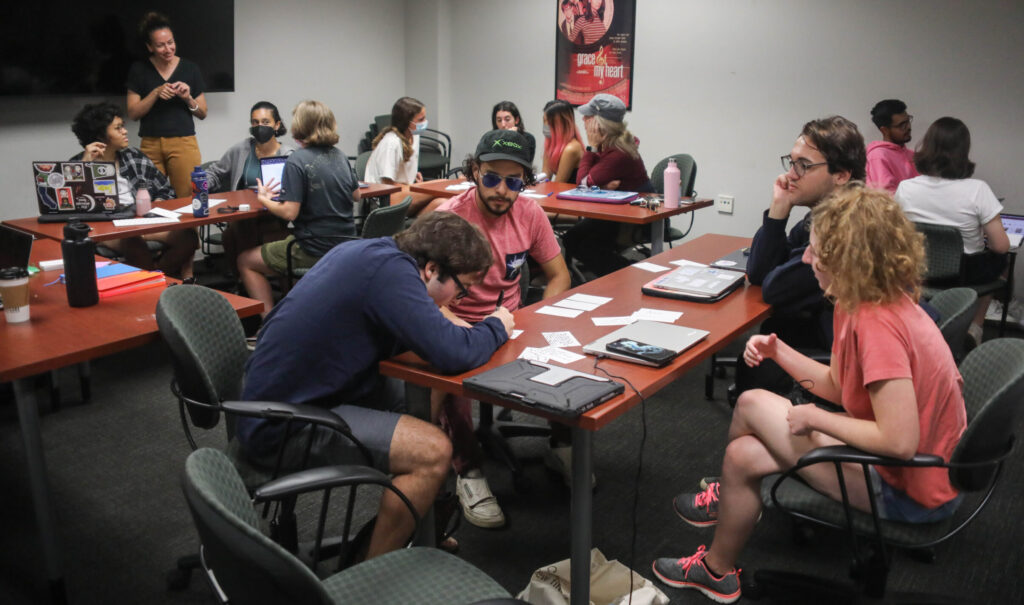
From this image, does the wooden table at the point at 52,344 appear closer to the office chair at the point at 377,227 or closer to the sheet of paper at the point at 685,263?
the office chair at the point at 377,227

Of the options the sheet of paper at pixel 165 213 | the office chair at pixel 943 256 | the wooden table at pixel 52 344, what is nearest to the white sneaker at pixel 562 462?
the wooden table at pixel 52 344

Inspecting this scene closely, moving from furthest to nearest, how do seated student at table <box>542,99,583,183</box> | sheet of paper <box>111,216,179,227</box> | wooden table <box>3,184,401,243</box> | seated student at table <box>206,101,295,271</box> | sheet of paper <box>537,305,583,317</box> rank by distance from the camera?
seated student at table <box>542,99,583,183</box>, seated student at table <box>206,101,295,271</box>, sheet of paper <box>111,216,179,227</box>, wooden table <box>3,184,401,243</box>, sheet of paper <box>537,305,583,317</box>

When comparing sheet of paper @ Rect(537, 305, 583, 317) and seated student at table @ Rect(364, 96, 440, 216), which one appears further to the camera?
seated student at table @ Rect(364, 96, 440, 216)

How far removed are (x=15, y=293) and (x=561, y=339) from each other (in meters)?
1.50

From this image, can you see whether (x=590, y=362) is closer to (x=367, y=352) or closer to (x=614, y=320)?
(x=614, y=320)

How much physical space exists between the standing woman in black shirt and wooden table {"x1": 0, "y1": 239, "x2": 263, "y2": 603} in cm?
324

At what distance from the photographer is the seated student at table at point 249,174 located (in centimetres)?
453

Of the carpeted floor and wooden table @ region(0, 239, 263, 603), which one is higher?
wooden table @ region(0, 239, 263, 603)

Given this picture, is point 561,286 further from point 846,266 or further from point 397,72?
point 397,72

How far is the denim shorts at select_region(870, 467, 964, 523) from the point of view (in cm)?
180

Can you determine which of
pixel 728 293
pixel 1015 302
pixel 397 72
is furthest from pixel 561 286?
pixel 397 72

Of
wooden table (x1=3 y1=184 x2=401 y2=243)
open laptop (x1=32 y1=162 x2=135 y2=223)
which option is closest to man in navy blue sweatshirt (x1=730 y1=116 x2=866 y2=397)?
wooden table (x1=3 y1=184 x2=401 y2=243)

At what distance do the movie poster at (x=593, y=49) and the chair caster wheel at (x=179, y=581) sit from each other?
523 centimetres

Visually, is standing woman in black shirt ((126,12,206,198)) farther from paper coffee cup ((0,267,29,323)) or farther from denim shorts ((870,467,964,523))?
denim shorts ((870,467,964,523))
